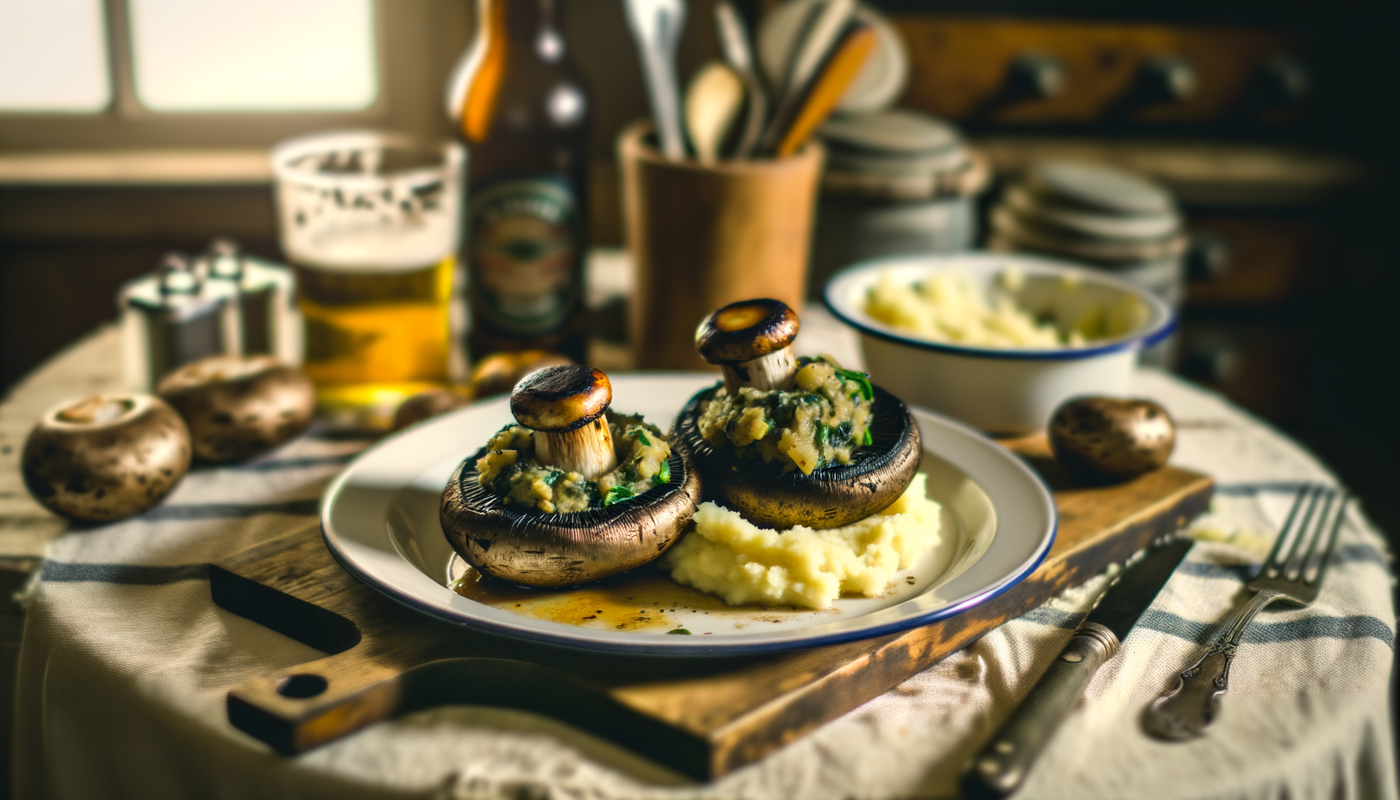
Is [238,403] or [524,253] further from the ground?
[524,253]

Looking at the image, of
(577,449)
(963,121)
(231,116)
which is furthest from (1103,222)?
(231,116)

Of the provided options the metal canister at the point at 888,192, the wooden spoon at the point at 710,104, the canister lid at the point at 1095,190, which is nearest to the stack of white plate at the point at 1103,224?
the canister lid at the point at 1095,190

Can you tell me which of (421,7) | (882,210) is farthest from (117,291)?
(882,210)

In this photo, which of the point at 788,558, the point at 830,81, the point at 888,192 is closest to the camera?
the point at 788,558

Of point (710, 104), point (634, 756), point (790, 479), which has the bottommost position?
point (634, 756)

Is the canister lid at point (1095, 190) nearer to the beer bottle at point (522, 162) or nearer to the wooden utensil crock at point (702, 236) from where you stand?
the wooden utensil crock at point (702, 236)

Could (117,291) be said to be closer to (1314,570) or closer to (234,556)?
(234,556)

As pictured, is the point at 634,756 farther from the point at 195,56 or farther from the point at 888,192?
the point at 195,56

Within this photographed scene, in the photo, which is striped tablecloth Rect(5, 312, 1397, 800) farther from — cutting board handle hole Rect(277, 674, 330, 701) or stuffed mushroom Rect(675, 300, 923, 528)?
stuffed mushroom Rect(675, 300, 923, 528)
